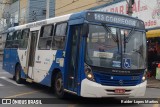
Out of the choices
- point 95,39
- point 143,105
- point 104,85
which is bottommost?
point 143,105

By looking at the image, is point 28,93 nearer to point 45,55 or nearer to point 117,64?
point 45,55

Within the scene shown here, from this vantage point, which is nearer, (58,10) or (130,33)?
(130,33)

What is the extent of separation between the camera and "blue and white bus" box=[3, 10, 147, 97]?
413 inches

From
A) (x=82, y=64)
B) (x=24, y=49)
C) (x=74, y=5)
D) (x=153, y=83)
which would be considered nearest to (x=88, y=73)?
(x=82, y=64)

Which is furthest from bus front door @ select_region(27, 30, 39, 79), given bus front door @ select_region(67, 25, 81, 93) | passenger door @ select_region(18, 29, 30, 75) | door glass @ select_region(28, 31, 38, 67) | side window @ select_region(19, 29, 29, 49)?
bus front door @ select_region(67, 25, 81, 93)

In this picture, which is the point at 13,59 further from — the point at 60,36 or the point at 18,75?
the point at 60,36

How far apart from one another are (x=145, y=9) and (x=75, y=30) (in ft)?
38.6

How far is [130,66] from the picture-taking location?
10.9 metres

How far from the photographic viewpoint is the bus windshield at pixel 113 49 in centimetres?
1059

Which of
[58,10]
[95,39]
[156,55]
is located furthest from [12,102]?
[58,10]

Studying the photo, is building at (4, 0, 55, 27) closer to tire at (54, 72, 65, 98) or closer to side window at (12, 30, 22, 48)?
side window at (12, 30, 22, 48)

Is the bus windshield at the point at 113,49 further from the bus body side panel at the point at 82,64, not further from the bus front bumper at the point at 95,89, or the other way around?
the bus front bumper at the point at 95,89

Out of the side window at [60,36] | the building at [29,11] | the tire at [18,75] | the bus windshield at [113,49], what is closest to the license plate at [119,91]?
the bus windshield at [113,49]

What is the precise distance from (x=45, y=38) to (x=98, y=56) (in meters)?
3.89
